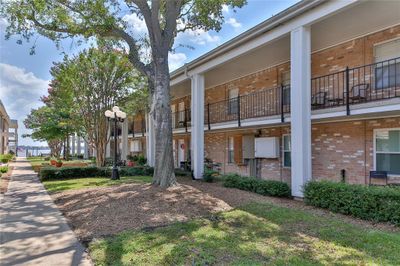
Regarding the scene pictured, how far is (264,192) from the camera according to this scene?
33.5 ft

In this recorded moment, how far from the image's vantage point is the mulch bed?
6.96m

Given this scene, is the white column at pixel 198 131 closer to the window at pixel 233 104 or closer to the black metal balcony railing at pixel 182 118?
the window at pixel 233 104

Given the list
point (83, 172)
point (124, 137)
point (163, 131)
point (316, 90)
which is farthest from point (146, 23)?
point (124, 137)

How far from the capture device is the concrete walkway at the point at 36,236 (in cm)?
508

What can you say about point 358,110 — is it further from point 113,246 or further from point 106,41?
point 106,41

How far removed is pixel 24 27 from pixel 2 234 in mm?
7910

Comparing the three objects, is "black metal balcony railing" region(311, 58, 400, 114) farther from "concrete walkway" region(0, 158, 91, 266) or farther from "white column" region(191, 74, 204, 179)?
"concrete walkway" region(0, 158, 91, 266)

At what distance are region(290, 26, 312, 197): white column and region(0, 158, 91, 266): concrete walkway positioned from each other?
6161 millimetres

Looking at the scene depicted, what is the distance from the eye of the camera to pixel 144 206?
8320 millimetres

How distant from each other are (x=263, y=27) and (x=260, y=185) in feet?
16.6

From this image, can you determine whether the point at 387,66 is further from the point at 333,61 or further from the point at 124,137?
the point at 124,137

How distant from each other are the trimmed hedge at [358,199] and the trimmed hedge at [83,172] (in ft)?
35.1

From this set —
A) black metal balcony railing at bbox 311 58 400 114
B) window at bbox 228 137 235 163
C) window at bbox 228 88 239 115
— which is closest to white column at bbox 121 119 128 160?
window at bbox 228 137 235 163

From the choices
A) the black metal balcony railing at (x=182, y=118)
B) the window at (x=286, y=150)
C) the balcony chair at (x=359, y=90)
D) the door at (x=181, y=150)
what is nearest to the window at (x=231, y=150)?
the black metal balcony railing at (x=182, y=118)
